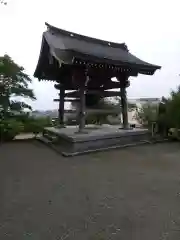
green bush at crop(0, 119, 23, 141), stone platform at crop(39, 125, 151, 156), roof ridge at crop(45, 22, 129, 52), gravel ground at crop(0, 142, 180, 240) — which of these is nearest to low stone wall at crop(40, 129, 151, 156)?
stone platform at crop(39, 125, 151, 156)

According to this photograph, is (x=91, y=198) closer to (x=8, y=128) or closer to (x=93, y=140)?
(x=93, y=140)

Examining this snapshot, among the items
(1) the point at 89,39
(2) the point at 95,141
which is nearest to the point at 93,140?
(2) the point at 95,141

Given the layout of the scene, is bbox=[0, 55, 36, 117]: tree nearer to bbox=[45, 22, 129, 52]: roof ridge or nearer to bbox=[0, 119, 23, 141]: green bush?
bbox=[0, 119, 23, 141]: green bush

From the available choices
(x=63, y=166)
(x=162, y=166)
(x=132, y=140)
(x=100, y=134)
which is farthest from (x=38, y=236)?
(x=132, y=140)

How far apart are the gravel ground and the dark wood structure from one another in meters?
3.94

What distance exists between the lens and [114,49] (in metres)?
14.9

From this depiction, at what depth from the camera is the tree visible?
1430 cm

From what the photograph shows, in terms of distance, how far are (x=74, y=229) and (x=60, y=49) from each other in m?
9.16

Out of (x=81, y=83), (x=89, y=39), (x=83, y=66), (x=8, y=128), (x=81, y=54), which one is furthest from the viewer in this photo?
(x=89, y=39)

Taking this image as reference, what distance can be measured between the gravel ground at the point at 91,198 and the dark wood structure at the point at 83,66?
3.94 metres

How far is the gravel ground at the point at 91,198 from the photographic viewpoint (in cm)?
349

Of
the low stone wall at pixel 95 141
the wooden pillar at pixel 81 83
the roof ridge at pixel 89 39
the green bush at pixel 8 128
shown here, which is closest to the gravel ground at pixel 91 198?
the low stone wall at pixel 95 141

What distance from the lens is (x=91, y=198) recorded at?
4816 mm

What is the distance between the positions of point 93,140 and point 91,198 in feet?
18.9
